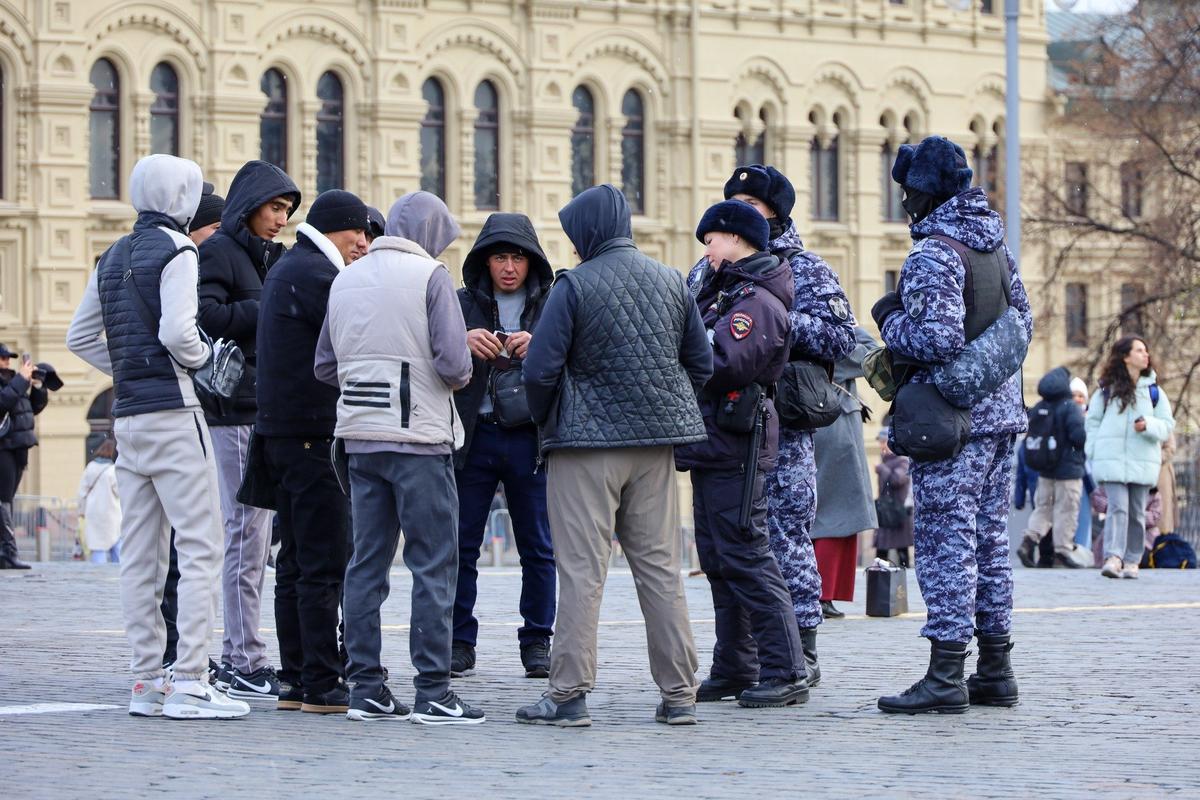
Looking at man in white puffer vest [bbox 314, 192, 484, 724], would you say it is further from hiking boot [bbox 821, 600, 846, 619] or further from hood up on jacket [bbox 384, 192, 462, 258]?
hiking boot [bbox 821, 600, 846, 619]

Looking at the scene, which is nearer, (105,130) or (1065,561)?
(1065,561)

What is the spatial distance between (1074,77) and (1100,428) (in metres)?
28.1

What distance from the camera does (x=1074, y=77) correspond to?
45.7 meters

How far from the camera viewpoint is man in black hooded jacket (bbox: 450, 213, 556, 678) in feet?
36.4

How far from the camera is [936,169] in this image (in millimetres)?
9664

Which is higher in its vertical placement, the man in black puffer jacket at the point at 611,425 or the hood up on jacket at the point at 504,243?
the hood up on jacket at the point at 504,243

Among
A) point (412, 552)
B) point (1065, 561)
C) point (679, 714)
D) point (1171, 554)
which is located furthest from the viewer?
point (1065, 561)

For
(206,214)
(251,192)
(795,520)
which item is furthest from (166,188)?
(795,520)

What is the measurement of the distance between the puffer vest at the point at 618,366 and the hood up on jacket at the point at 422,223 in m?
0.61

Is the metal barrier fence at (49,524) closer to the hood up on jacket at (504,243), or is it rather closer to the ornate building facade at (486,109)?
the ornate building facade at (486,109)

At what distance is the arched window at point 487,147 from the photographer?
4494cm

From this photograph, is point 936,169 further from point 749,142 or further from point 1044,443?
point 749,142

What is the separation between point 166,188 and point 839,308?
2911mm

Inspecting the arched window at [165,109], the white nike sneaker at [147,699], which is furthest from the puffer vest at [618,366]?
the arched window at [165,109]
